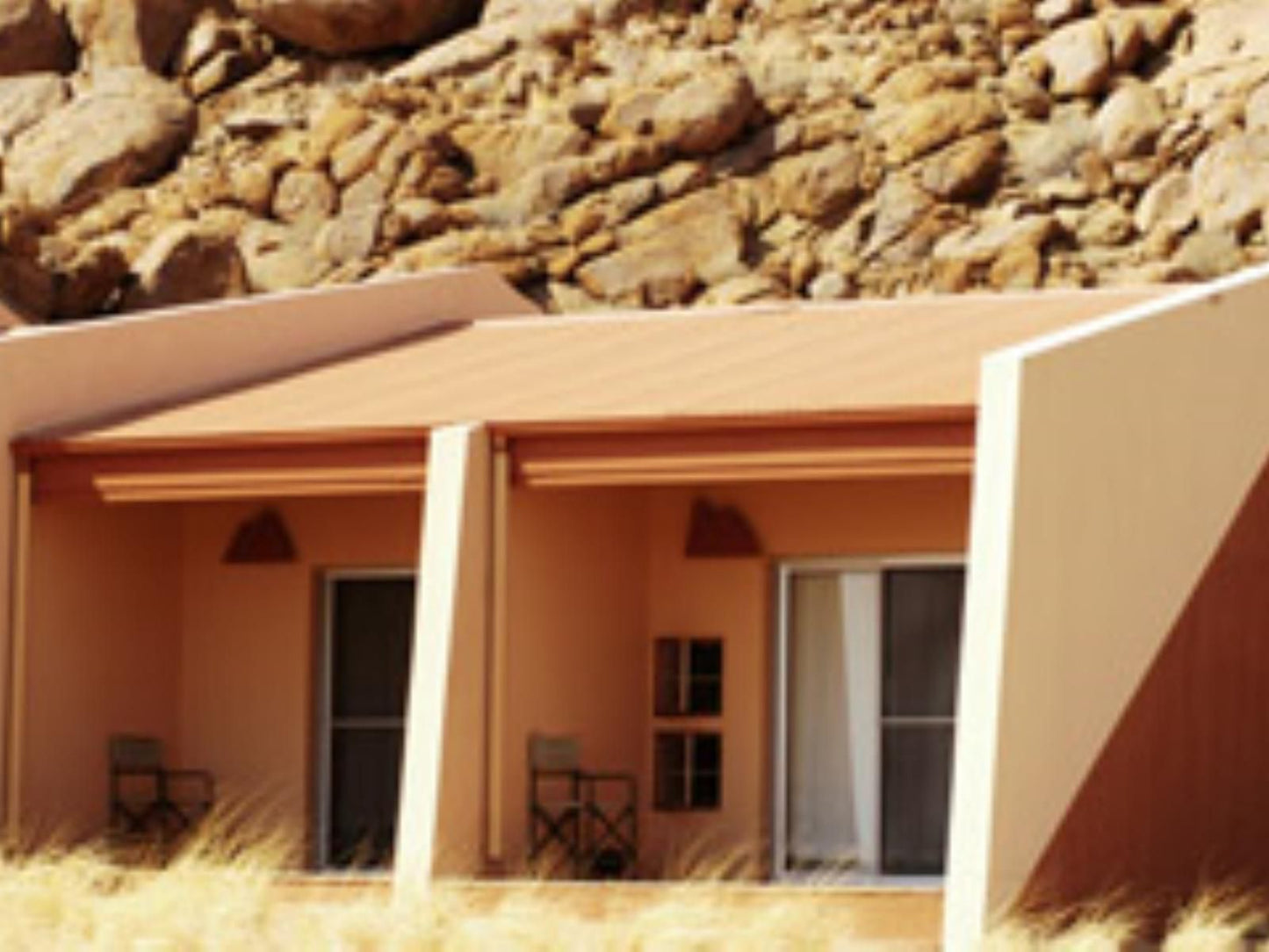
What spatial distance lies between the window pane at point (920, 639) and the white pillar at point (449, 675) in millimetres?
2601

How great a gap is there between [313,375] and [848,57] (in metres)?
25.2

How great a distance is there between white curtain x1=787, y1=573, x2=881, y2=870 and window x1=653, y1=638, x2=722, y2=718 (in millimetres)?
502

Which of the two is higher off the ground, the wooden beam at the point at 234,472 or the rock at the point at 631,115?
the rock at the point at 631,115

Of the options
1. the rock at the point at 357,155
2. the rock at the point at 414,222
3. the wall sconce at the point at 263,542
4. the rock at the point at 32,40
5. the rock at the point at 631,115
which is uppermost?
the rock at the point at 32,40

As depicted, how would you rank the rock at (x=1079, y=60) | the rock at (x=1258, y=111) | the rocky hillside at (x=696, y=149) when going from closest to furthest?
1. the rock at (x=1258, y=111)
2. the rocky hillside at (x=696, y=149)
3. the rock at (x=1079, y=60)

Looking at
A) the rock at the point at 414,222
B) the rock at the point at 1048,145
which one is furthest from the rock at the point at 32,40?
the rock at the point at 1048,145

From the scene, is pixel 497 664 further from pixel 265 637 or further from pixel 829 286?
pixel 829 286

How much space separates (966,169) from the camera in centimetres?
4197

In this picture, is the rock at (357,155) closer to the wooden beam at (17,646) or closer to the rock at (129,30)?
the rock at (129,30)

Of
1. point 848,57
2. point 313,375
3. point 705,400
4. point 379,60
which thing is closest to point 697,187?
point 848,57

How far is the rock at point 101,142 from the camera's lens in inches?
1822

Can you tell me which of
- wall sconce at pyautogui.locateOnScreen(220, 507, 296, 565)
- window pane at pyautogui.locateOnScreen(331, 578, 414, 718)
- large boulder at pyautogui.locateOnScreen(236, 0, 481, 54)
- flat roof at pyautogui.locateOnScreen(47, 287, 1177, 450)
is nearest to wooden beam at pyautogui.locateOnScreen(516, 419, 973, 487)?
flat roof at pyautogui.locateOnScreen(47, 287, 1177, 450)

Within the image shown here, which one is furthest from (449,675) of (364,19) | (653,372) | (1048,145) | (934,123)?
(364,19)

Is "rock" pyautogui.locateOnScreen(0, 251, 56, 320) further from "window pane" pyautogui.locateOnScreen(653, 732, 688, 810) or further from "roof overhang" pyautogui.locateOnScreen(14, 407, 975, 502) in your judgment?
"window pane" pyautogui.locateOnScreen(653, 732, 688, 810)
